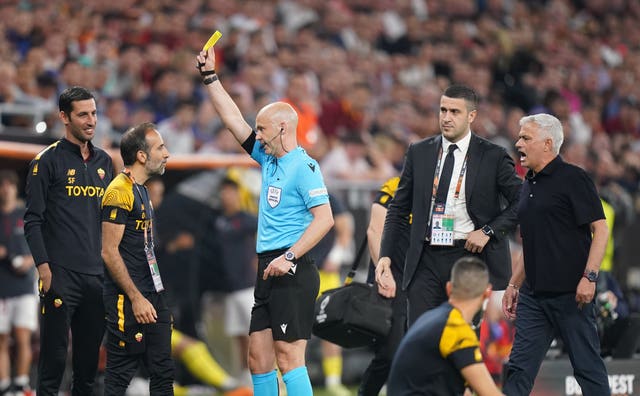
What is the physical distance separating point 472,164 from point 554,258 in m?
0.83

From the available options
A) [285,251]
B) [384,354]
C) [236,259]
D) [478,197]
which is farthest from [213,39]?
[236,259]

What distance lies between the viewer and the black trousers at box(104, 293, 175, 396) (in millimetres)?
7758

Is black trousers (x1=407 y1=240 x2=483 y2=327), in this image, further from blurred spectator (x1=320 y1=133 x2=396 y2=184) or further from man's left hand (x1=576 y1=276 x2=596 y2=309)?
blurred spectator (x1=320 y1=133 x2=396 y2=184)

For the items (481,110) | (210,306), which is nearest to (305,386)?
(210,306)

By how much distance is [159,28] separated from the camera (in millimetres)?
15961

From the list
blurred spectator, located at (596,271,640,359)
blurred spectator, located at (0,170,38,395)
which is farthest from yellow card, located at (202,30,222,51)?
blurred spectator, located at (0,170,38,395)

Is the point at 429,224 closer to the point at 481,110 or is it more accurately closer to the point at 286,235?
the point at 286,235

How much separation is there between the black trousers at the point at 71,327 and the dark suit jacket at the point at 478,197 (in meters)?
1.98

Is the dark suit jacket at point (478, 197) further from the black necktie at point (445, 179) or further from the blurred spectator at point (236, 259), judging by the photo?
the blurred spectator at point (236, 259)

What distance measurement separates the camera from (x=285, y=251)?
25.6ft

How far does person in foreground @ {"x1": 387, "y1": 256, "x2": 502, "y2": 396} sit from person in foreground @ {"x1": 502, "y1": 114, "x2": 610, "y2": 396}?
1.61 meters

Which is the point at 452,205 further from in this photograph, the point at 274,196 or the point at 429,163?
the point at 274,196

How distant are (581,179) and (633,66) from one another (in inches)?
586

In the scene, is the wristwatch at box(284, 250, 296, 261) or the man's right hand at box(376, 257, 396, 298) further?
the man's right hand at box(376, 257, 396, 298)
